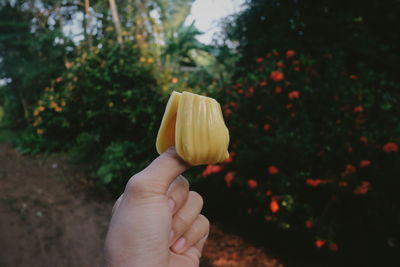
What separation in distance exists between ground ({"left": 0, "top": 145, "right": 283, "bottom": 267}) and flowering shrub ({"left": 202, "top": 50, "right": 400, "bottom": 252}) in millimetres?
695

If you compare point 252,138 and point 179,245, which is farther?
point 252,138

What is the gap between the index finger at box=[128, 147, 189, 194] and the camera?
39.4 inches

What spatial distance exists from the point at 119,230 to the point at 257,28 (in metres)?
5.65

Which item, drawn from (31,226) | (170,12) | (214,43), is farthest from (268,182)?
(170,12)

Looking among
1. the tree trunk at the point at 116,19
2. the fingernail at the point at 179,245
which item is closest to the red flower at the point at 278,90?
the fingernail at the point at 179,245

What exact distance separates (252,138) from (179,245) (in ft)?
6.84

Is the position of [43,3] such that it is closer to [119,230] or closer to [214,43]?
[214,43]

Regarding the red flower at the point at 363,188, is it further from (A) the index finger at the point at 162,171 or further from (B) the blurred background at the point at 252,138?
(A) the index finger at the point at 162,171

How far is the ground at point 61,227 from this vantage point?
330 cm

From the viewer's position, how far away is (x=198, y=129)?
92cm

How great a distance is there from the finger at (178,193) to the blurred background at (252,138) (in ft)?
5.23

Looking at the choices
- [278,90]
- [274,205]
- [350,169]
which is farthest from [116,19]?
[350,169]

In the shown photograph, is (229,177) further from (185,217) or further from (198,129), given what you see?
(198,129)

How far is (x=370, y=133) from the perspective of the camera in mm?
2639
